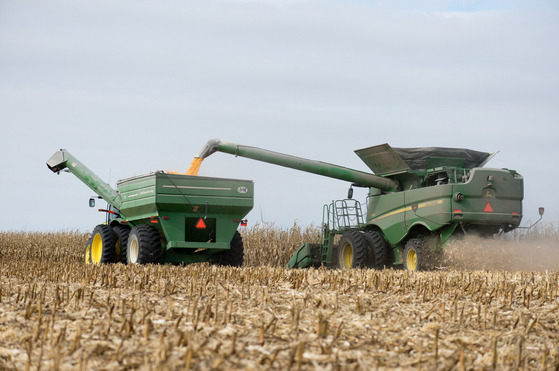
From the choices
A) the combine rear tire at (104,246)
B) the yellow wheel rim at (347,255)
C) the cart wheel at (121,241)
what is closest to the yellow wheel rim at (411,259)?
the yellow wheel rim at (347,255)

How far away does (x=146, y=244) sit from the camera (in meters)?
13.7

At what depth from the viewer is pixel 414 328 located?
5742mm

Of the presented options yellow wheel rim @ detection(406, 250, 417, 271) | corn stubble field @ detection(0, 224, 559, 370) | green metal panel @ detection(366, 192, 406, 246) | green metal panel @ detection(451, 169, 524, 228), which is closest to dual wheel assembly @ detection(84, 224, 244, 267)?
green metal panel @ detection(366, 192, 406, 246)

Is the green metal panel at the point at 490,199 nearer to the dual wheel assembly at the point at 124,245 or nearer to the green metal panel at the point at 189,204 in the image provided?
the green metal panel at the point at 189,204

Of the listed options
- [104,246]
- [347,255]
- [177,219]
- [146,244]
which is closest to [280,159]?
[347,255]

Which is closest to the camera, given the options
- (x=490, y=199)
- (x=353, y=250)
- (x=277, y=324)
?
(x=277, y=324)

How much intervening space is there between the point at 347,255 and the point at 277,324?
10.0m

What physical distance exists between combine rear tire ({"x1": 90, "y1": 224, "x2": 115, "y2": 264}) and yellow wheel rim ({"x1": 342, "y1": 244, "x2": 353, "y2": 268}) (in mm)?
4939

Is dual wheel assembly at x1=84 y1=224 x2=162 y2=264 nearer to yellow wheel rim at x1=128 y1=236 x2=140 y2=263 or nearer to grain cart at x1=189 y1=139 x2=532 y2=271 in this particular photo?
yellow wheel rim at x1=128 y1=236 x2=140 y2=263

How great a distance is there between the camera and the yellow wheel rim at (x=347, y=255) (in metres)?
15.3

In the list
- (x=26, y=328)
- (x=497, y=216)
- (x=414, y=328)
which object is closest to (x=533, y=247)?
(x=497, y=216)

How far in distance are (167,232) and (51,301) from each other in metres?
6.91

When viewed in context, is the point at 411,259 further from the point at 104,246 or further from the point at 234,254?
the point at 104,246

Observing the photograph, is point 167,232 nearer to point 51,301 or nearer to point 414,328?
point 51,301
